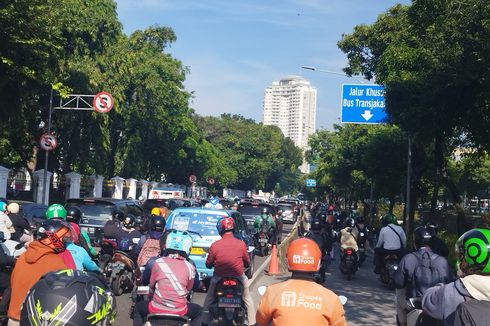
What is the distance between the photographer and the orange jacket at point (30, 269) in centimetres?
519

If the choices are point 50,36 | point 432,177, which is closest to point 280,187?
point 432,177

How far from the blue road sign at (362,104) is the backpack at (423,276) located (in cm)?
1618

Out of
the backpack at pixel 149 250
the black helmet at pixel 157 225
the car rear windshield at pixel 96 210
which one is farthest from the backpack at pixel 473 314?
the car rear windshield at pixel 96 210

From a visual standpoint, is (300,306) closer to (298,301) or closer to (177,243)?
(298,301)

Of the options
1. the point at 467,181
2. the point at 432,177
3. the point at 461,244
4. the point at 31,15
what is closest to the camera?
the point at 461,244

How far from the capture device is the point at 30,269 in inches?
206

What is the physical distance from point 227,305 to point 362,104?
55.0 ft

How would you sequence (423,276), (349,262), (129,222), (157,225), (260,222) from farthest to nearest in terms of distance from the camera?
(260,222)
(349,262)
(129,222)
(157,225)
(423,276)

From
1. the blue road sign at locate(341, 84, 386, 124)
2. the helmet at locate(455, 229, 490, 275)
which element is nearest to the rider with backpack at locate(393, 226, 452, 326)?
the helmet at locate(455, 229, 490, 275)

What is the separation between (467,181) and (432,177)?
3427 cm

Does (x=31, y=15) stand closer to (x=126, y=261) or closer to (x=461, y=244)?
(x=126, y=261)

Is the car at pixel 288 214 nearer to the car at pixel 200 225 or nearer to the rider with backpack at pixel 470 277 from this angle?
the car at pixel 200 225

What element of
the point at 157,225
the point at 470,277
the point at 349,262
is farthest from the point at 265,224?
the point at 470,277

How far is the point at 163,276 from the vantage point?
644 centimetres
